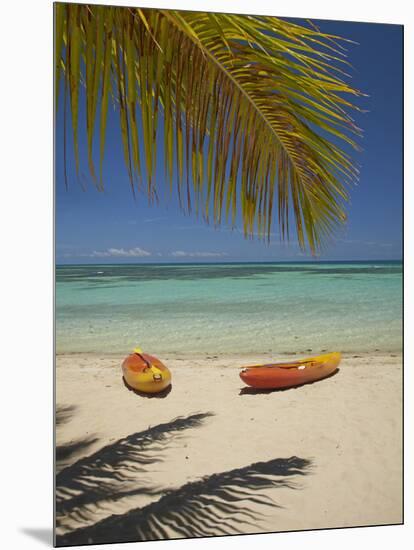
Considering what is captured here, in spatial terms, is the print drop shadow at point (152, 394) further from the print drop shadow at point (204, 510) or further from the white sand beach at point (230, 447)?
→ the print drop shadow at point (204, 510)

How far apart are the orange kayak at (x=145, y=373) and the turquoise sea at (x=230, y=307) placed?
0.17 feet

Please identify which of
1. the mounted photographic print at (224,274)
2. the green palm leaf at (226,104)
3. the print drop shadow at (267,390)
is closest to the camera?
the green palm leaf at (226,104)

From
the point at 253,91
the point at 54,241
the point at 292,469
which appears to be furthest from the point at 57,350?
the point at 253,91

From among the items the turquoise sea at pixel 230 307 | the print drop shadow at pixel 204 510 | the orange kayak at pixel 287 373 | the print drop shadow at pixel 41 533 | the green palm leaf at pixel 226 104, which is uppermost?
the green palm leaf at pixel 226 104

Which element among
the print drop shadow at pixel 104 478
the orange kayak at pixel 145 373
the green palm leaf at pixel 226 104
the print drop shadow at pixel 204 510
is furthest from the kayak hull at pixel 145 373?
the green palm leaf at pixel 226 104

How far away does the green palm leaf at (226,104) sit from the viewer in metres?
3.56

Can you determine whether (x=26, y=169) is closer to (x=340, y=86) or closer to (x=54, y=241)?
(x=54, y=241)

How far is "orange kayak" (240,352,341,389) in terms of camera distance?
3.88 metres

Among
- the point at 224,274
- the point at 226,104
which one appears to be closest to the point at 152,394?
the point at 224,274

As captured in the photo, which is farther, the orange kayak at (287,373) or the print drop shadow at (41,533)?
the orange kayak at (287,373)

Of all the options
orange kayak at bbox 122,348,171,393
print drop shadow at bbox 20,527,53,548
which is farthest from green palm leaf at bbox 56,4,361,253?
print drop shadow at bbox 20,527,53,548

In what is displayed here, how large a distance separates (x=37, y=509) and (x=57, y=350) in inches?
30.5

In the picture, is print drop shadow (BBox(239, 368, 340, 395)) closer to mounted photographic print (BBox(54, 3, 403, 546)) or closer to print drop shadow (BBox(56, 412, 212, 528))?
mounted photographic print (BBox(54, 3, 403, 546))

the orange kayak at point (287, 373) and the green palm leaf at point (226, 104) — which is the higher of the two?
the green palm leaf at point (226, 104)
